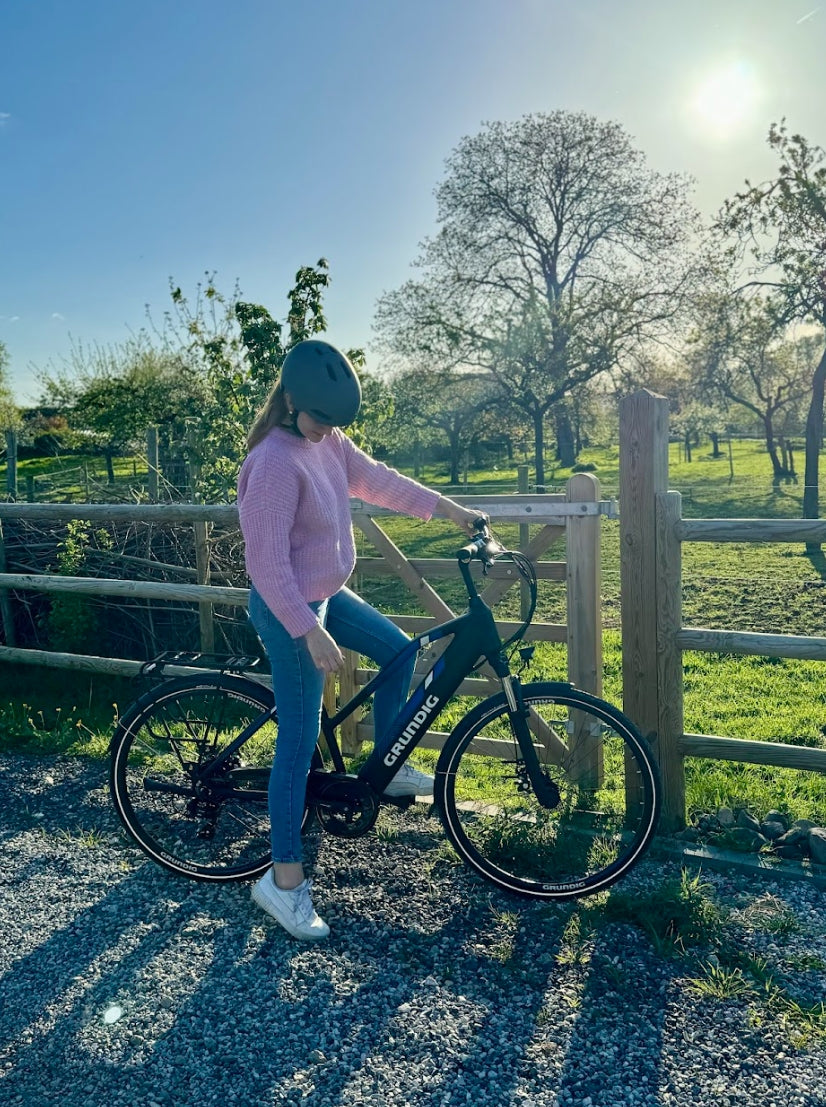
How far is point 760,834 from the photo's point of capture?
12.6 ft

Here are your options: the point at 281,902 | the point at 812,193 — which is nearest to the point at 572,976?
the point at 281,902

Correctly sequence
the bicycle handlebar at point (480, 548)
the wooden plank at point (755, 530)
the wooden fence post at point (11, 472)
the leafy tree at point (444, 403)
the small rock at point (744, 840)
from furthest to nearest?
the leafy tree at point (444, 403)
the wooden fence post at point (11, 472)
the small rock at point (744, 840)
the wooden plank at point (755, 530)
the bicycle handlebar at point (480, 548)

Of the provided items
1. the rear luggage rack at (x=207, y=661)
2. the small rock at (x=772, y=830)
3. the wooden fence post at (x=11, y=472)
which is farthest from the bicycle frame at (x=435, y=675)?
the wooden fence post at (x=11, y=472)

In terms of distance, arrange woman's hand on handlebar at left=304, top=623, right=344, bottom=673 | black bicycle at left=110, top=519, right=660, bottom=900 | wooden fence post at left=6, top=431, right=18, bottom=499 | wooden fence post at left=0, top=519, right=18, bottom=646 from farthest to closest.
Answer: wooden fence post at left=6, top=431, right=18, bottom=499 → wooden fence post at left=0, top=519, right=18, bottom=646 → black bicycle at left=110, top=519, right=660, bottom=900 → woman's hand on handlebar at left=304, top=623, right=344, bottom=673

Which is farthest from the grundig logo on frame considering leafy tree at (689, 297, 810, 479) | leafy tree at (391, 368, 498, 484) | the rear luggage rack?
leafy tree at (391, 368, 498, 484)

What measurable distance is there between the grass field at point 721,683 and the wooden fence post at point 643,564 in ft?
1.87

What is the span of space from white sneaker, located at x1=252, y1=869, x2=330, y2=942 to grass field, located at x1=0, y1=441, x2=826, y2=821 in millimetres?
1885

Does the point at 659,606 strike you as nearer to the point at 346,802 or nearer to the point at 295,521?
the point at 346,802

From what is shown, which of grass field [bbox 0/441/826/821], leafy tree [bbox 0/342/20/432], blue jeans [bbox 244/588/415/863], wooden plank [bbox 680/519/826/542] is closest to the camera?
blue jeans [bbox 244/588/415/863]

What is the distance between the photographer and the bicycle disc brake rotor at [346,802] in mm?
3453

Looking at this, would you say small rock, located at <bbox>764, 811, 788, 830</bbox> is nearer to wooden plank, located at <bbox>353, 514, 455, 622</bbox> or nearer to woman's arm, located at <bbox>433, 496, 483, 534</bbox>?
wooden plank, located at <bbox>353, 514, 455, 622</bbox>

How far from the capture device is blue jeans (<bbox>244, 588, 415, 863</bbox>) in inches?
123

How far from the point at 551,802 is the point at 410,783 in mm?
582

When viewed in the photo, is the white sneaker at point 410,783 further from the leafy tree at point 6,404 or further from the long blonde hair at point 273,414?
the leafy tree at point 6,404
